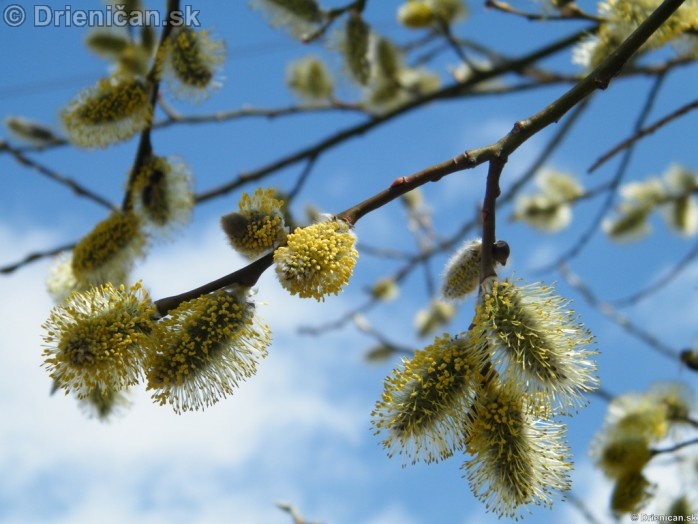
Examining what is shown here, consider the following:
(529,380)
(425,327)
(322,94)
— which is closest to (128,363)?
(529,380)

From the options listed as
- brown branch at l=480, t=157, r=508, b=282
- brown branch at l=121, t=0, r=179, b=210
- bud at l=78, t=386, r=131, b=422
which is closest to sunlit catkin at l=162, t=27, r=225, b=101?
brown branch at l=121, t=0, r=179, b=210

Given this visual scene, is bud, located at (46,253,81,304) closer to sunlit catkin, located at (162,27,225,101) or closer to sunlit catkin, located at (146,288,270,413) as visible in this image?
sunlit catkin, located at (162,27,225,101)

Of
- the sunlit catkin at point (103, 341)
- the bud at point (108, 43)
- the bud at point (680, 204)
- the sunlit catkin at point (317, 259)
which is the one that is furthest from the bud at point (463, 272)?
the bud at point (680, 204)

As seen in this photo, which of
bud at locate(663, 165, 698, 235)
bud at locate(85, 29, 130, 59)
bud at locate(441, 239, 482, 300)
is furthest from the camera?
bud at locate(663, 165, 698, 235)

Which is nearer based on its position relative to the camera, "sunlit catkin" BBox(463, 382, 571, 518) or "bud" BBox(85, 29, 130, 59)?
"sunlit catkin" BBox(463, 382, 571, 518)

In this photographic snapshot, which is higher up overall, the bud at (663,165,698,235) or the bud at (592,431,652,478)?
the bud at (663,165,698,235)

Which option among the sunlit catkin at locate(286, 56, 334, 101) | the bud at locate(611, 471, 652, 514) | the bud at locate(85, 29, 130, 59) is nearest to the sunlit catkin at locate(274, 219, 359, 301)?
the bud at locate(611, 471, 652, 514)

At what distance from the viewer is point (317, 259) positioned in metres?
1.21

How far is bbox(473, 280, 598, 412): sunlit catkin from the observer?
50.4 inches

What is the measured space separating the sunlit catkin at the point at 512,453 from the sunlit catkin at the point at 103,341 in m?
0.60

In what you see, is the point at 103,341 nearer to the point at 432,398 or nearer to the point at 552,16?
the point at 432,398

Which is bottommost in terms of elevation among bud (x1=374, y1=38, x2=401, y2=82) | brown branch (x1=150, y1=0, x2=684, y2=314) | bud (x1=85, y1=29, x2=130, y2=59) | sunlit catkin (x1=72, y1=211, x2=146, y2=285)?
brown branch (x1=150, y1=0, x2=684, y2=314)

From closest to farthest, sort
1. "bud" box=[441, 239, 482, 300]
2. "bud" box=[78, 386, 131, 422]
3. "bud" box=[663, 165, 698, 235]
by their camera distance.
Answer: "bud" box=[441, 239, 482, 300] → "bud" box=[78, 386, 131, 422] → "bud" box=[663, 165, 698, 235]

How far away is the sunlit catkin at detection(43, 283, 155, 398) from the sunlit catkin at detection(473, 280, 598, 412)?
579 mm
